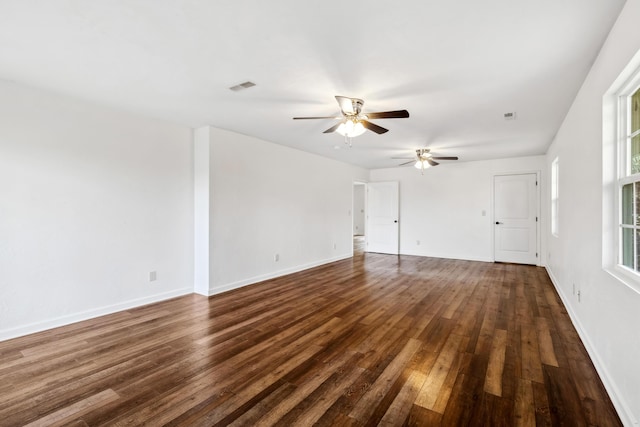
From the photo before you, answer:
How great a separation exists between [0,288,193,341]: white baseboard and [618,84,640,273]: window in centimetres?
479

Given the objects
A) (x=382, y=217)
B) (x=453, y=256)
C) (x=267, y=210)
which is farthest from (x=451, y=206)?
(x=267, y=210)

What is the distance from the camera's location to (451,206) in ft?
24.5

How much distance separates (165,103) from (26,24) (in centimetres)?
147

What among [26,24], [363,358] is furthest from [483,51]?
[26,24]

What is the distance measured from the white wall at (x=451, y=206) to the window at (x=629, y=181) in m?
5.08

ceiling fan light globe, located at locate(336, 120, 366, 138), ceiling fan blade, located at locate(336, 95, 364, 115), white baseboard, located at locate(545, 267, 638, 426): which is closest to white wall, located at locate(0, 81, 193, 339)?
ceiling fan light globe, located at locate(336, 120, 366, 138)

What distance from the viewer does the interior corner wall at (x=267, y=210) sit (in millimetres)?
4512

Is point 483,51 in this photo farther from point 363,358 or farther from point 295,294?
point 295,294

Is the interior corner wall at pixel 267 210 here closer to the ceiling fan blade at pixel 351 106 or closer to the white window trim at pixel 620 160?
the ceiling fan blade at pixel 351 106

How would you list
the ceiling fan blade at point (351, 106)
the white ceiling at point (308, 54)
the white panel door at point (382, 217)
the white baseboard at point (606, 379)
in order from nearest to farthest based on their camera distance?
the white baseboard at point (606, 379) < the white ceiling at point (308, 54) < the ceiling fan blade at point (351, 106) < the white panel door at point (382, 217)

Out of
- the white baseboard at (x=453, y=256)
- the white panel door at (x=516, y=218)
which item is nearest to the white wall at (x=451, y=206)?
the white baseboard at (x=453, y=256)

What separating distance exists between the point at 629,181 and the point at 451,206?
5.65m

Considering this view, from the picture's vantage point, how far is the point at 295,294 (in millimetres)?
4398

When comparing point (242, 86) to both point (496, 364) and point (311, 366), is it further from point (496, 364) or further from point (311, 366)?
point (496, 364)
